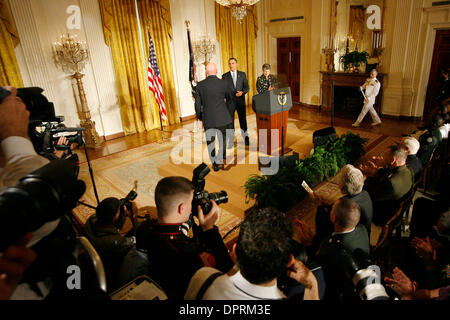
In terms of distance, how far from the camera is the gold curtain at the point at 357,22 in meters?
7.46

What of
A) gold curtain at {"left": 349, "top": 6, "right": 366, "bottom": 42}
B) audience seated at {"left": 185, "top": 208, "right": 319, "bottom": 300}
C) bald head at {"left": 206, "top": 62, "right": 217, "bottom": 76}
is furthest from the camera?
gold curtain at {"left": 349, "top": 6, "right": 366, "bottom": 42}

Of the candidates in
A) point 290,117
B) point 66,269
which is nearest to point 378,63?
point 290,117

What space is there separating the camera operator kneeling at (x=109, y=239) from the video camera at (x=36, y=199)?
1.07 m

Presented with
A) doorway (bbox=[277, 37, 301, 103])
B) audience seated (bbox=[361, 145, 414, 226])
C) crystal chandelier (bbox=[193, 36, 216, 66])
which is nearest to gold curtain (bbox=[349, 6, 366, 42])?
doorway (bbox=[277, 37, 301, 103])

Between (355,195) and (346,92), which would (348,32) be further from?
(355,195)

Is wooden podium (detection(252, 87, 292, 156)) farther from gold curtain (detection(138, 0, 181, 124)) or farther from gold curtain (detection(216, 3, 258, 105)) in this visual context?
gold curtain (detection(216, 3, 258, 105))

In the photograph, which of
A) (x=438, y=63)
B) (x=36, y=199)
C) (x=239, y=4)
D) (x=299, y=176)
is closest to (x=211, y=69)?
(x=299, y=176)

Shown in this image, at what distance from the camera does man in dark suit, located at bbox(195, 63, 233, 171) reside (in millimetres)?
4070

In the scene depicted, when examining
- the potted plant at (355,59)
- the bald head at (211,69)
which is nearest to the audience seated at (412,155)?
the bald head at (211,69)

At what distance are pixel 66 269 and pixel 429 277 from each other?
2067 millimetres

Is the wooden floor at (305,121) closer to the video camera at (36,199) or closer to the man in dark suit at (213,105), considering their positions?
the man in dark suit at (213,105)

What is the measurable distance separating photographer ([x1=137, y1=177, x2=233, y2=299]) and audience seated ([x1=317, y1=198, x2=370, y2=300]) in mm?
531

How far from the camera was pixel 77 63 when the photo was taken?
5.64m
